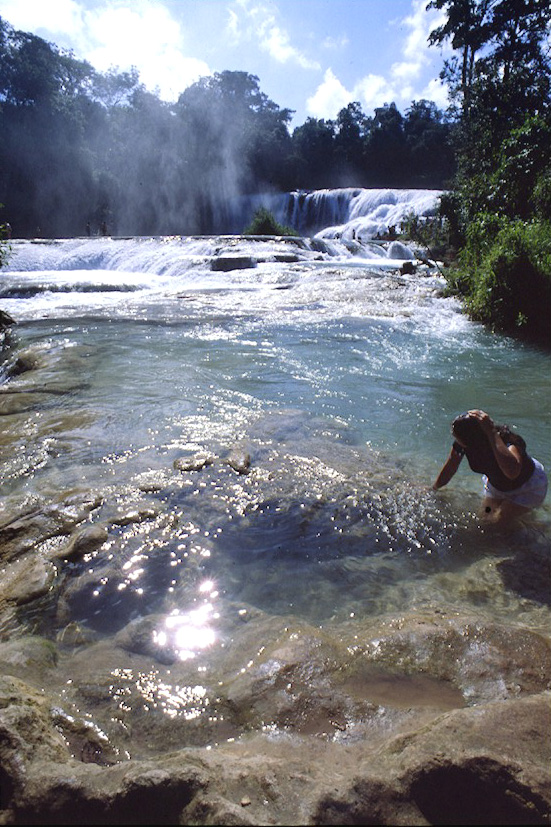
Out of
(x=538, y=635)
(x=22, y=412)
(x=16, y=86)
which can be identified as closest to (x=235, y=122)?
(x=16, y=86)

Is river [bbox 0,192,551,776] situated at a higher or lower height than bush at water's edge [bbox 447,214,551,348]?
lower

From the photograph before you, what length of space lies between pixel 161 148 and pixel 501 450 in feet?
147

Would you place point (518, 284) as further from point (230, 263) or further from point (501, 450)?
point (230, 263)

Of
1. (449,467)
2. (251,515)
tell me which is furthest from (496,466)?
(251,515)

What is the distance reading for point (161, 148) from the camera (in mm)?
40781

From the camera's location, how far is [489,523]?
274cm

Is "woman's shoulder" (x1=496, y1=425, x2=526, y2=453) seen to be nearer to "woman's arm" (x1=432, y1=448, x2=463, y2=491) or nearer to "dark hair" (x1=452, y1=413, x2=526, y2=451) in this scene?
"dark hair" (x1=452, y1=413, x2=526, y2=451)

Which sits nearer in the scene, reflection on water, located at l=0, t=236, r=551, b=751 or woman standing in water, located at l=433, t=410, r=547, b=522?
reflection on water, located at l=0, t=236, r=551, b=751

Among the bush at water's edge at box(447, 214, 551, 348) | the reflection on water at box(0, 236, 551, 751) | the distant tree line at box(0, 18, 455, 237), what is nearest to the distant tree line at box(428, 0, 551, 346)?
the bush at water's edge at box(447, 214, 551, 348)

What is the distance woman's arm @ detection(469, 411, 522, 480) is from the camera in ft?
8.26

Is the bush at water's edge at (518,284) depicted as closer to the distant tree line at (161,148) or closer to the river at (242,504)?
the river at (242,504)

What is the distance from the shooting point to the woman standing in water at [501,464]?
2553mm

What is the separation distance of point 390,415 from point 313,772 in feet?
11.9

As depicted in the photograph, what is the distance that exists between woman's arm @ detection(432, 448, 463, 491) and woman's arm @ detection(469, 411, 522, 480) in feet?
0.83
